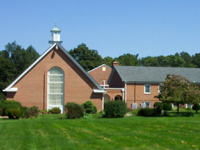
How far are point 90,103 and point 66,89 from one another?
11.0 ft

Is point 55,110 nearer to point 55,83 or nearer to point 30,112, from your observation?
point 55,83

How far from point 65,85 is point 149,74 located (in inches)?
618

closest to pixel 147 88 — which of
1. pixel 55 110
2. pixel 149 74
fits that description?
pixel 149 74

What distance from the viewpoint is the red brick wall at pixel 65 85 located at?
35031mm

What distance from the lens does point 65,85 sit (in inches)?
1405

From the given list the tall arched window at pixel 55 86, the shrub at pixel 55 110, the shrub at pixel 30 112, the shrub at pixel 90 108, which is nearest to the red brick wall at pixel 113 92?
the shrub at pixel 90 108

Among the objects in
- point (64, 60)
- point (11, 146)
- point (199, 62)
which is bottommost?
point (11, 146)

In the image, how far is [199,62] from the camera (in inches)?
4126

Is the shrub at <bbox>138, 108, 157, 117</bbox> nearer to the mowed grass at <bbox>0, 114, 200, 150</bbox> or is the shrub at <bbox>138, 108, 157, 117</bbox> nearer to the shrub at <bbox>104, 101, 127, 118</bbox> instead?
the shrub at <bbox>104, 101, 127, 118</bbox>

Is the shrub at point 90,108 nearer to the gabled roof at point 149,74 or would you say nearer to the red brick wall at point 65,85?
the red brick wall at point 65,85

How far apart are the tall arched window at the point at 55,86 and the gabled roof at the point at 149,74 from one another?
10.8 m

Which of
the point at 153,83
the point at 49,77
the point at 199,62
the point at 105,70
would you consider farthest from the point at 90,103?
the point at 199,62

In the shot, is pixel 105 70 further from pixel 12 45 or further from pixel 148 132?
pixel 148 132

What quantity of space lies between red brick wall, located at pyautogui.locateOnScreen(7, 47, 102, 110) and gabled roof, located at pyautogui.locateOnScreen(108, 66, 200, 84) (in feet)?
30.1
